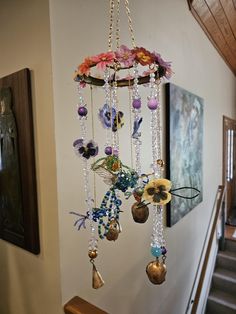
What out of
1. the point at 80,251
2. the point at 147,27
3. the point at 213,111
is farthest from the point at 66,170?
the point at 213,111

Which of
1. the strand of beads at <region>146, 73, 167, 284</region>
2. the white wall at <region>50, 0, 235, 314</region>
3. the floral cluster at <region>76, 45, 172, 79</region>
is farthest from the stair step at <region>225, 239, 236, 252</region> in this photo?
the floral cluster at <region>76, 45, 172, 79</region>

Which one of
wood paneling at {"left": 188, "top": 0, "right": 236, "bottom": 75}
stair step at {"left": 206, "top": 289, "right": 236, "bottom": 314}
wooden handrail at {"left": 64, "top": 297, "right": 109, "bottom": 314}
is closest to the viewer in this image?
wooden handrail at {"left": 64, "top": 297, "right": 109, "bottom": 314}

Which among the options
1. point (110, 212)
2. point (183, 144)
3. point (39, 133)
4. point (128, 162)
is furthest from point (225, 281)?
point (39, 133)

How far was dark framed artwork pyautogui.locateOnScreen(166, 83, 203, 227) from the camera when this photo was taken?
190 centimetres

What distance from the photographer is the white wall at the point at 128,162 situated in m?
1.07

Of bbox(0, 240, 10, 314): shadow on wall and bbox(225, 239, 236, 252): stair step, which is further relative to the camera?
bbox(225, 239, 236, 252): stair step

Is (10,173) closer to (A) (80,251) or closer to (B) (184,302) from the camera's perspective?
(A) (80,251)

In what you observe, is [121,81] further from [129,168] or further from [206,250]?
[206,250]

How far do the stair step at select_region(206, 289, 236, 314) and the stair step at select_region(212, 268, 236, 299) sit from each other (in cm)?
7

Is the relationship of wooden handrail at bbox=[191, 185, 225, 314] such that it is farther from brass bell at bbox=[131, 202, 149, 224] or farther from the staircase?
brass bell at bbox=[131, 202, 149, 224]

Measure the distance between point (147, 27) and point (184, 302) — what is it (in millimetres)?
2546

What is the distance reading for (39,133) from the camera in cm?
112

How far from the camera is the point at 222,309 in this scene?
10.4 ft

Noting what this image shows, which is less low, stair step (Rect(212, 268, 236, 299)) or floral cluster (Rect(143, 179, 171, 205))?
floral cluster (Rect(143, 179, 171, 205))
